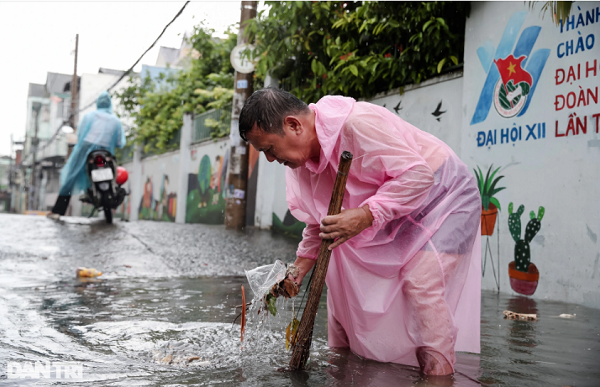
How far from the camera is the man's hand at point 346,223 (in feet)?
7.16

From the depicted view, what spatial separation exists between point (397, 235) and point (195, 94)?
1362 centimetres

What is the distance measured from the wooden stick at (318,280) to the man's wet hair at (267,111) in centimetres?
32

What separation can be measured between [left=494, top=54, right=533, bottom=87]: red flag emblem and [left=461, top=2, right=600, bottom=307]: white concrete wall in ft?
0.18

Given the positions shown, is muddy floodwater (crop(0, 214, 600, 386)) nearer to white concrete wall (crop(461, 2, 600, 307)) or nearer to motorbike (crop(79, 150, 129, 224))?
white concrete wall (crop(461, 2, 600, 307))

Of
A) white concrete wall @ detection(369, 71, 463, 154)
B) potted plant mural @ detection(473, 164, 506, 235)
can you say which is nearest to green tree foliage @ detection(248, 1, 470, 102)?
white concrete wall @ detection(369, 71, 463, 154)

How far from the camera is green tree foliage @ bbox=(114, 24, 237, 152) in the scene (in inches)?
557

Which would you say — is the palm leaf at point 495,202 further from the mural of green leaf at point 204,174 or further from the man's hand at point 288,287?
the mural of green leaf at point 204,174

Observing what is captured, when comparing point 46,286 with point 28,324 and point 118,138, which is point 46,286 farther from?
point 118,138

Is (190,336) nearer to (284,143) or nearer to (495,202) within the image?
(284,143)

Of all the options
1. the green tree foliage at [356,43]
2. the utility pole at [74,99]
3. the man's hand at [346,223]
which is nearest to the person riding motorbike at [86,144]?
the green tree foliage at [356,43]

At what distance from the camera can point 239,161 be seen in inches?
360

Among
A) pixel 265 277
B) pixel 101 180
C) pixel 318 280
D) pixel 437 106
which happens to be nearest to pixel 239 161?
pixel 101 180

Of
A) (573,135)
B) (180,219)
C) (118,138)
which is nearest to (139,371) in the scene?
(573,135)

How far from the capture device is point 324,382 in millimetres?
2254
